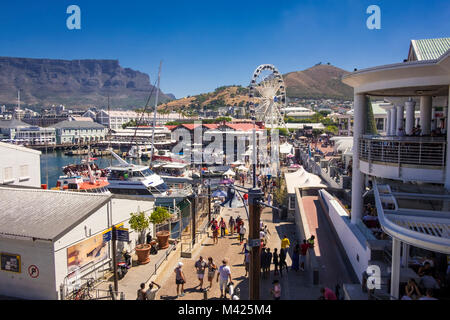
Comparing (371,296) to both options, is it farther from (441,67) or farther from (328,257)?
(441,67)

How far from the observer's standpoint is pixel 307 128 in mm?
91000

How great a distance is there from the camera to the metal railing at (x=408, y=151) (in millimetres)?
10672

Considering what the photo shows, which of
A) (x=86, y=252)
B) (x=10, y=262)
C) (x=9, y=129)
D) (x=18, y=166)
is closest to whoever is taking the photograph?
(x=10, y=262)

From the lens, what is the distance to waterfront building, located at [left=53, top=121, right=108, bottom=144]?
120 metres

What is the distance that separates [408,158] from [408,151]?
22 centimetres

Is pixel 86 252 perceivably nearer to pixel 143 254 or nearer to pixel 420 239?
pixel 143 254

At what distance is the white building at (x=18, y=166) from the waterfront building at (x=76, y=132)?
100763 mm

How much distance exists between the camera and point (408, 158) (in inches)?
437

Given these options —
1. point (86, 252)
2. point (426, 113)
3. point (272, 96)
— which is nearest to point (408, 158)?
point (426, 113)

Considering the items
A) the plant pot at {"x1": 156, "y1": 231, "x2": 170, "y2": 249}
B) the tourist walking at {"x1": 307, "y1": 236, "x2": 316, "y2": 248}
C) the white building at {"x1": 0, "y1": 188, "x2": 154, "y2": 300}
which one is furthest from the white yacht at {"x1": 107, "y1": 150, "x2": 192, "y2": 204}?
the tourist walking at {"x1": 307, "y1": 236, "x2": 316, "y2": 248}

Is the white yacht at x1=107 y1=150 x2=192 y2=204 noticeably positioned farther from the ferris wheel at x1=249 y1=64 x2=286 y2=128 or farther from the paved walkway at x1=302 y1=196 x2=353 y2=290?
the ferris wheel at x1=249 y1=64 x2=286 y2=128

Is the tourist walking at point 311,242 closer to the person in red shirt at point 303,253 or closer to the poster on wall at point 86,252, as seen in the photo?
the person in red shirt at point 303,253
